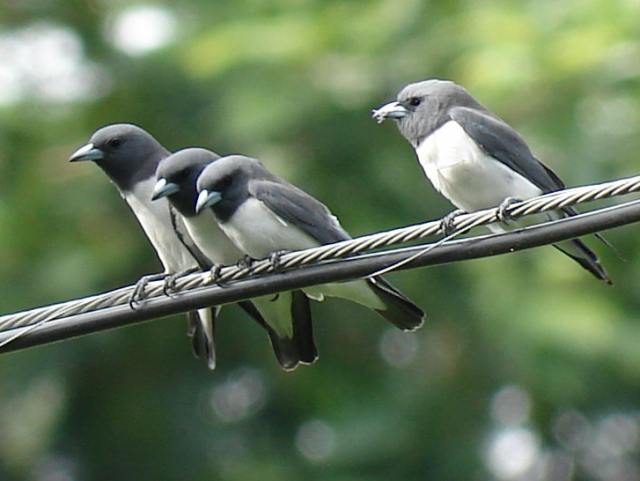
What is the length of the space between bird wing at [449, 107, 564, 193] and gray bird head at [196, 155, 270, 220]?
89cm

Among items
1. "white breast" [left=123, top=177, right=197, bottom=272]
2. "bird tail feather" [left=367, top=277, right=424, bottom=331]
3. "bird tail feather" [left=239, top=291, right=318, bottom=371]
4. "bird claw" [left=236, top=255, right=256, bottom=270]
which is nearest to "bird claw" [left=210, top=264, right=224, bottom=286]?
"bird claw" [left=236, top=255, right=256, bottom=270]

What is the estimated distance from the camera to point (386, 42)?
12023 millimetres

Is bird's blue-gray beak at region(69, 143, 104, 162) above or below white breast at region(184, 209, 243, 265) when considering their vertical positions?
above

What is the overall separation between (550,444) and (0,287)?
4.34m

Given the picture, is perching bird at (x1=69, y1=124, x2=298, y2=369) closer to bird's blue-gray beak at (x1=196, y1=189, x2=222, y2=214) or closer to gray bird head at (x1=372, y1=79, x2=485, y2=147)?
bird's blue-gray beak at (x1=196, y1=189, x2=222, y2=214)

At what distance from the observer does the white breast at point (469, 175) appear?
7.54 metres

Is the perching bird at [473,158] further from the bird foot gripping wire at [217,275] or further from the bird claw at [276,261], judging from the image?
the bird foot gripping wire at [217,275]

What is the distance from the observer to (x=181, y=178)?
25.1 feet

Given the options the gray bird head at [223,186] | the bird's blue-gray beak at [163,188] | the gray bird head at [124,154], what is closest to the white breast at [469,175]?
the gray bird head at [223,186]

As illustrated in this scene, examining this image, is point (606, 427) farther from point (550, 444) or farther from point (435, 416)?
Result: point (435, 416)

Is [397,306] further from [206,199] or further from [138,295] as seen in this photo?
[138,295]

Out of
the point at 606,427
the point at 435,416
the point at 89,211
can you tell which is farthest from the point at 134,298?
the point at 606,427

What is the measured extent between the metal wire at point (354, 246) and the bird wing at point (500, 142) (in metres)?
1.18

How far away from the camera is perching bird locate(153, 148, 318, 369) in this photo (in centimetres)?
764
